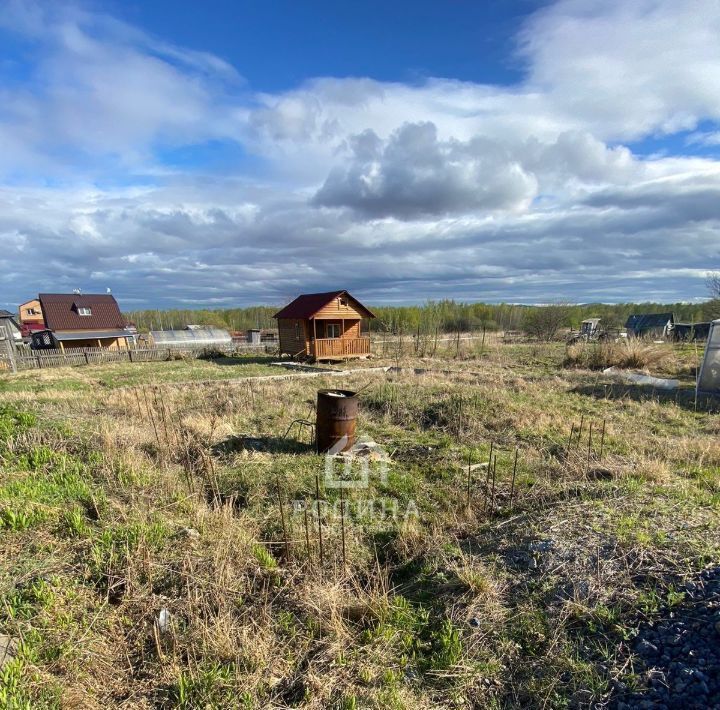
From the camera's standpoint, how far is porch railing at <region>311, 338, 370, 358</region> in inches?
882

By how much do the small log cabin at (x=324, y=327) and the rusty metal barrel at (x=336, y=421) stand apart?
15323 millimetres

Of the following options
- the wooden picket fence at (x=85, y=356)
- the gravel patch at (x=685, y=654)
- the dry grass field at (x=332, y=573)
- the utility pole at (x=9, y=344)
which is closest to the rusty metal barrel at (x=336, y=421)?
the dry grass field at (x=332, y=573)

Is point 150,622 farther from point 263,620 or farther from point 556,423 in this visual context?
point 556,423

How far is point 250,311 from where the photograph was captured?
73.6 metres

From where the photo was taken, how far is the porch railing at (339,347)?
2241cm

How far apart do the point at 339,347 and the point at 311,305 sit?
9.31 feet

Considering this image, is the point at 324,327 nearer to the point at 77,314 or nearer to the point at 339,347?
the point at 339,347

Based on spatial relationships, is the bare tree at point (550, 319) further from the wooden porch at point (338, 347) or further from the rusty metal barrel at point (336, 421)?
the rusty metal barrel at point (336, 421)

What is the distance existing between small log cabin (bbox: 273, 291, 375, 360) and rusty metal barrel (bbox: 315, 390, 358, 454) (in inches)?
603

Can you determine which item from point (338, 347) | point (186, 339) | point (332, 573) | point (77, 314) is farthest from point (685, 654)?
point (77, 314)

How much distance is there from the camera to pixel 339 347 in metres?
23.1

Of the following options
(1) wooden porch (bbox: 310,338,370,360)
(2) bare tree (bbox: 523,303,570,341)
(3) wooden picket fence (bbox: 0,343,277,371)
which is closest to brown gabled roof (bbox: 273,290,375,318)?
(1) wooden porch (bbox: 310,338,370,360)

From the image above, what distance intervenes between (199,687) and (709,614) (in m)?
3.16

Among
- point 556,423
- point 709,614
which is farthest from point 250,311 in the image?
point 709,614
